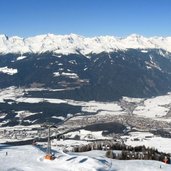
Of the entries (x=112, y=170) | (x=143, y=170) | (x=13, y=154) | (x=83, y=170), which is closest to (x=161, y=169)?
(x=143, y=170)

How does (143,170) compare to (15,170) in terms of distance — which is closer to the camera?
(15,170)

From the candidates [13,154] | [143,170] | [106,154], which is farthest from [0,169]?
[106,154]

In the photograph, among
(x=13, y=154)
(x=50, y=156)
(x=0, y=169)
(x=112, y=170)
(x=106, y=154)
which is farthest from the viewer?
(x=106, y=154)

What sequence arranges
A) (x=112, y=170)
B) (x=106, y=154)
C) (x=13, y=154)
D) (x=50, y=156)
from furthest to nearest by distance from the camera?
(x=106, y=154), (x=13, y=154), (x=50, y=156), (x=112, y=170)

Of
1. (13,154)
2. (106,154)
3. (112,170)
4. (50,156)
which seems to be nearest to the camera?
(112,170)

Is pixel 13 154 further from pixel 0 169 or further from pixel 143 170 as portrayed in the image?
pixel 143 170

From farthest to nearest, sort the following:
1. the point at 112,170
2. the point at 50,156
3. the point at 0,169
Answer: the point at 50,156 → the point at 112,170 → the point at 0,169

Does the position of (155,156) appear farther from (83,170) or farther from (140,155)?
(83,170)

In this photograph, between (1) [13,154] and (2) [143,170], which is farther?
(1) [13,154]
